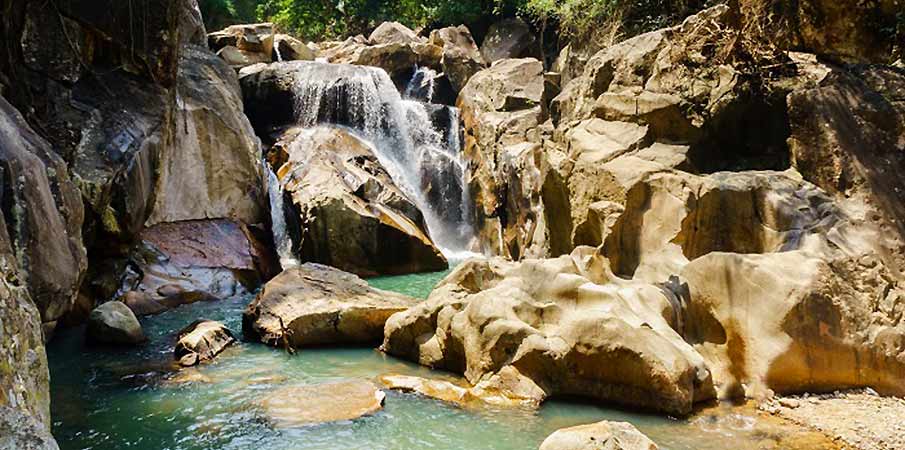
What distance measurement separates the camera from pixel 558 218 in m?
11.6

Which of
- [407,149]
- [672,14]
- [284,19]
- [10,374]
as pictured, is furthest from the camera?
[284,19]

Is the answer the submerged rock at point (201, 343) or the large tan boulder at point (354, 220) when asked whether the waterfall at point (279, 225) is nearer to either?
the large tan boulder at point (354, 220)

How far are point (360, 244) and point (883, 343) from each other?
10.6 m

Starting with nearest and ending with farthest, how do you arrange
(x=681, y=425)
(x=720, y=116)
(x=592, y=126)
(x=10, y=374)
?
(x=10, y=374) → (x=681, y=425) → (x=720, y=116) → (x=592, y=126)

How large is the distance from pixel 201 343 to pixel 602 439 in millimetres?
5909

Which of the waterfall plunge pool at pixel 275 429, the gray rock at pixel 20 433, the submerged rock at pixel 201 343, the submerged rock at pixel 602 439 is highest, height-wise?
the gray rock at pixel 20 433

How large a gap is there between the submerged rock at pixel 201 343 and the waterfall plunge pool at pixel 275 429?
0.73ft

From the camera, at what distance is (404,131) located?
20.1 m

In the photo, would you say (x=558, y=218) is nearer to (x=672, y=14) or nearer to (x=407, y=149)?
(x=672, y=14)

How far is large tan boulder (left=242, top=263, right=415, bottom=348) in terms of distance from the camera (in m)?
9.31

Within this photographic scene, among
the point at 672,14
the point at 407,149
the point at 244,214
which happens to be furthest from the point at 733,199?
the point at 407,149

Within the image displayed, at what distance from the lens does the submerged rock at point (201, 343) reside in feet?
28.0

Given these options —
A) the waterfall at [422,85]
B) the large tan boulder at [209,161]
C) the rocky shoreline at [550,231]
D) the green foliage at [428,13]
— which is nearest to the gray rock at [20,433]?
the rocky shoreline at [550,231]

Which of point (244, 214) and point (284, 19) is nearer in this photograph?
point (244, 214)
